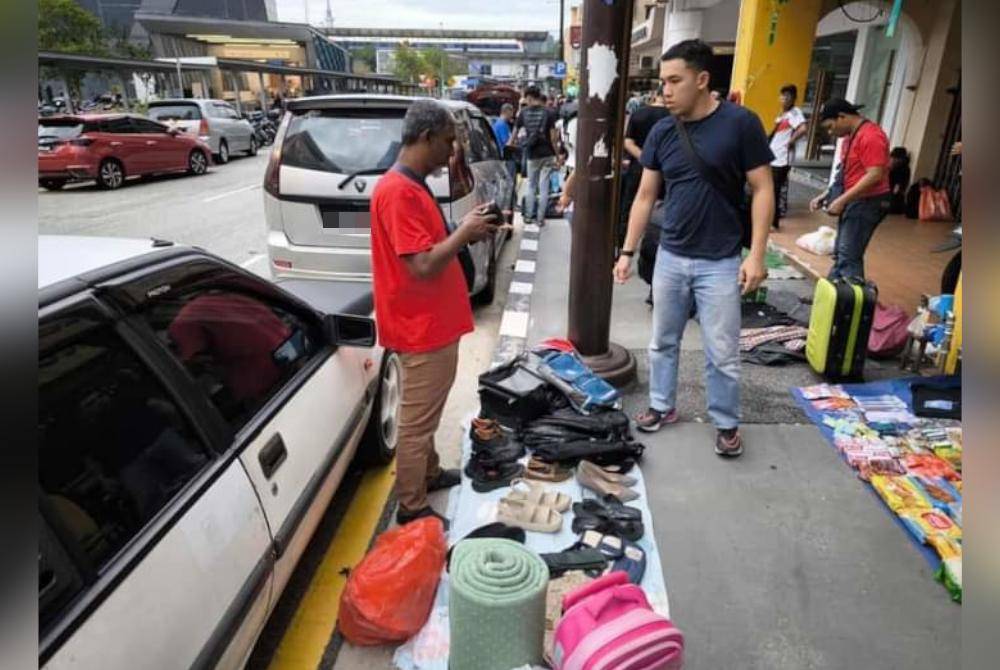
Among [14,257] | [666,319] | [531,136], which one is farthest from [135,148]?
[14,257]

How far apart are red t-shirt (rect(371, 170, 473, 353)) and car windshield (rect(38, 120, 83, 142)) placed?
1235cm

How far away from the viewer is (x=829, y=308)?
4164 mm

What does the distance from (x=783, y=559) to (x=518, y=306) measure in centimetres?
366

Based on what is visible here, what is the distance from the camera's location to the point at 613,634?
186 centimetres

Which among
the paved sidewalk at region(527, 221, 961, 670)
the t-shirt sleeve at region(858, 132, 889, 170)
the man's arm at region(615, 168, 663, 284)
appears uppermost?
the t-shirt sleeve at region(858, 132, 889, 170)

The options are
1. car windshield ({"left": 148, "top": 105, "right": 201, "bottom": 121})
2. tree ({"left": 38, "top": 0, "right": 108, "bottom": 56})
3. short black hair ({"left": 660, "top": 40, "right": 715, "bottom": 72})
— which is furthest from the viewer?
tree ({"left": 38, "top": 0, "right": 108, "bottom": 56})

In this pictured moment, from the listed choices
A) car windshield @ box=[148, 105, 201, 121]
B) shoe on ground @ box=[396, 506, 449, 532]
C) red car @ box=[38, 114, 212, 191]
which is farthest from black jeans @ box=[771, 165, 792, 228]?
car windshield @ box=[148, 105, 201, 121]

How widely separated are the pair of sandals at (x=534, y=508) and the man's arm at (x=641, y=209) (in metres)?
1.30

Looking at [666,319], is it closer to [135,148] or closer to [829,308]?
[829,308]

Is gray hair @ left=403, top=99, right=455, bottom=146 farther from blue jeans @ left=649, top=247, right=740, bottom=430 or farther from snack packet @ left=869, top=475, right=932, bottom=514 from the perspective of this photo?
snack packet @ left=869, top=475, right=932, bottom=514

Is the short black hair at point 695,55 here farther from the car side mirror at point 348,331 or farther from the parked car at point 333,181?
the parked car at point 333,181

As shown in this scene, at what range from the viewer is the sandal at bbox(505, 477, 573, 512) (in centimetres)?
302

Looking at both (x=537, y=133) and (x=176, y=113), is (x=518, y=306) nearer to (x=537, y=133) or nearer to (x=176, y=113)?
(x=537, y=133)

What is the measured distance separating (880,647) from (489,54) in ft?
358
